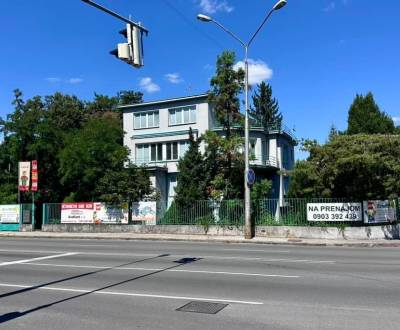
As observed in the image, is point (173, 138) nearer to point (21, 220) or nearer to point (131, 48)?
point (21, 220)

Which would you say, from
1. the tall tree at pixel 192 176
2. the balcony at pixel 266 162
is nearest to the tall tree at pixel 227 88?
the tall tree at pixel 192 176

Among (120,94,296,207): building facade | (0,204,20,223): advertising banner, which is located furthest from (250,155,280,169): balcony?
(0,204,20,223): advertising banner

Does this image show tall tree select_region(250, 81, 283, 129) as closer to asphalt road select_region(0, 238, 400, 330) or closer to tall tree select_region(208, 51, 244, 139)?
tall tree select_region(208, 51, 244, 139)

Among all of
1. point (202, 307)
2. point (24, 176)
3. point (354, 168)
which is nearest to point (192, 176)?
point (24, 176)

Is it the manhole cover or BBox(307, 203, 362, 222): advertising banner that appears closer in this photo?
the manhole cover

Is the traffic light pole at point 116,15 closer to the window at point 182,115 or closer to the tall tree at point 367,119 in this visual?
the window at point 182,115

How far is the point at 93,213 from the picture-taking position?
1246 inches

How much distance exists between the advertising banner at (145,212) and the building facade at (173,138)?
1014 cm

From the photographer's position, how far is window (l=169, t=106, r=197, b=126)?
4188 cm

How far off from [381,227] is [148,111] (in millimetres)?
25877

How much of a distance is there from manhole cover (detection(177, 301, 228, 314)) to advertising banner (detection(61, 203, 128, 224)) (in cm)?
2276

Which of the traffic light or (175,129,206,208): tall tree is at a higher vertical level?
the traffic light

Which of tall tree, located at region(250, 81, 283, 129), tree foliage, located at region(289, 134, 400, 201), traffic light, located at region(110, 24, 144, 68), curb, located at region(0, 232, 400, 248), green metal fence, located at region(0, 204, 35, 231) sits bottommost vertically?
curb, located at region(0, 232, 400, 248)

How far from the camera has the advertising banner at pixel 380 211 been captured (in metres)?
24.3
